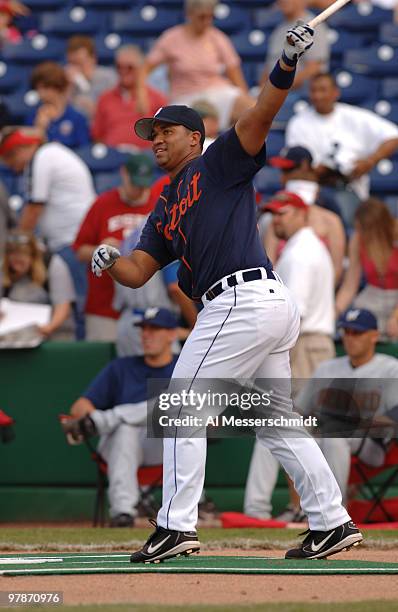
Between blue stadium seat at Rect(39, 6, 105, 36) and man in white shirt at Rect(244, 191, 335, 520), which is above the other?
blue stadium seat at Rect(39, 6, 105, 36)

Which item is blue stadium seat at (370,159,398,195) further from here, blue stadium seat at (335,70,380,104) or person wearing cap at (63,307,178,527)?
person wearing cap at (63,307,178,527)

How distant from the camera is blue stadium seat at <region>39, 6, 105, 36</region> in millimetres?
14383

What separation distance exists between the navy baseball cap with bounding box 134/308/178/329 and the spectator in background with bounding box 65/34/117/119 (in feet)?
16.3

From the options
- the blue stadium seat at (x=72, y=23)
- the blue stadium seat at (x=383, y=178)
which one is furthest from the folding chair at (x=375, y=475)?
the blue stadium seat at (x=72, y=23)

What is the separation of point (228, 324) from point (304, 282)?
9.92 feet

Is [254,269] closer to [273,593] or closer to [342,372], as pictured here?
[273,593]

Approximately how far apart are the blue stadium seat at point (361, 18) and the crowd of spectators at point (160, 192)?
1825 mm

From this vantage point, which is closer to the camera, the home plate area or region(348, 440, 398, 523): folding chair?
the home plate area

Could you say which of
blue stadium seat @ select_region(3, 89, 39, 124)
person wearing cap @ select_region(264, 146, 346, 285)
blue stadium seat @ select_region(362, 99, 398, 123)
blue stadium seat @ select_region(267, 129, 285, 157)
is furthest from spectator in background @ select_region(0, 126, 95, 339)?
blue stadium seat @ select_region(362, 99, 398, 123)

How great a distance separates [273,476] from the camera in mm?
7742

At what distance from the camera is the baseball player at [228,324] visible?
4.97 metres

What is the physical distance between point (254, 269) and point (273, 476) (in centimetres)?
292

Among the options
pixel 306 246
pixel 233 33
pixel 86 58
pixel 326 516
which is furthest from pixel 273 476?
pixel 233 33

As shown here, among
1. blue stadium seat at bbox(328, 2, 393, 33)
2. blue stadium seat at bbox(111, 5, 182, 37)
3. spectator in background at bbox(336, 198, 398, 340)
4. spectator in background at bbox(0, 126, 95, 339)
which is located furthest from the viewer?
blue stadium seat at bbox(111, 5, 182, 37)
